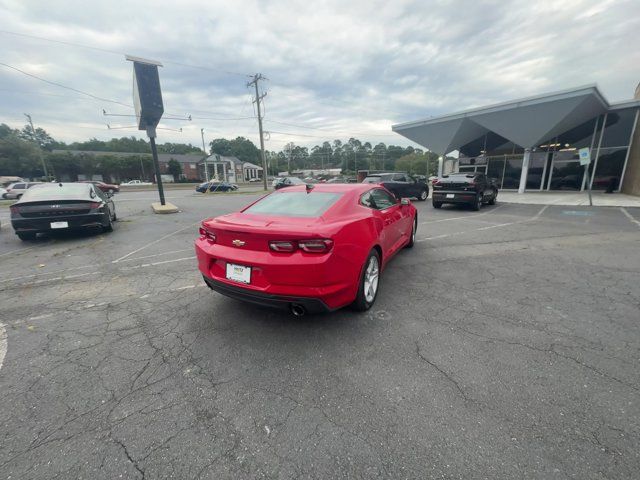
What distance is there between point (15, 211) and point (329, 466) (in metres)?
8.39

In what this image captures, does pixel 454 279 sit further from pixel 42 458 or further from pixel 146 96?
pixel 146 96

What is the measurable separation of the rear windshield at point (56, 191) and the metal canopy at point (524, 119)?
66.5ft

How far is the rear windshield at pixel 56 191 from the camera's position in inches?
263

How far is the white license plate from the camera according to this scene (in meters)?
2.72

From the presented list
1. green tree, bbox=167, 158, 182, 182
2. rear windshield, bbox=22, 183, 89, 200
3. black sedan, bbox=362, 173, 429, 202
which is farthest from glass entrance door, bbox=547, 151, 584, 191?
green tree, bbox=167, 158, 182, 182

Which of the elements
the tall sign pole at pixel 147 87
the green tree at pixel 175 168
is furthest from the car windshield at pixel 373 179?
the green tree at pixel 175 168

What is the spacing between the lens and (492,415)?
1.94 m

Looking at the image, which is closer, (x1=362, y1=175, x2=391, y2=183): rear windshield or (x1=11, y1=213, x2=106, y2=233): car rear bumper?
(x1=11, y1=213, x2=106, y2=233): car rear bumper

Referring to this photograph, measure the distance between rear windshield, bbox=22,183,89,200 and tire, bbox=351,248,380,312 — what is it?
746 cm

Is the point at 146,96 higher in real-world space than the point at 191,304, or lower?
higher

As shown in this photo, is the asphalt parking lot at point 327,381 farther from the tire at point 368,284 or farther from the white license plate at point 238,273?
the white license plate at point 238,273

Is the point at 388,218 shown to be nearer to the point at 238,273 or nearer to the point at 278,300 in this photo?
the point at 278,300

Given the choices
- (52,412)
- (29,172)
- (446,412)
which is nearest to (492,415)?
(446,412)

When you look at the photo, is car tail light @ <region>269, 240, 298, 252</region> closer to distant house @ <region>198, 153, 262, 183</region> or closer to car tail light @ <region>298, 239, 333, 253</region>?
car tail light @ <region>298, 239, 333, 253</region>
